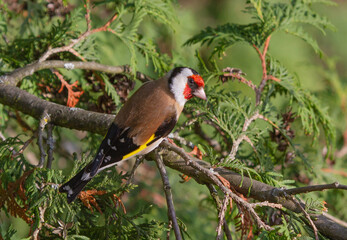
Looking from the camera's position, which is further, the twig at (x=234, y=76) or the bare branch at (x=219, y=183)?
the twig at (x=234, y=76)

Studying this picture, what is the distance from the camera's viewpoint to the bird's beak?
234cm

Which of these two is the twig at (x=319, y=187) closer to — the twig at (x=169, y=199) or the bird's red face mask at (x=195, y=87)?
the twig at (x=169, y=199)

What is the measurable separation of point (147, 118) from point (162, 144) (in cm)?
26

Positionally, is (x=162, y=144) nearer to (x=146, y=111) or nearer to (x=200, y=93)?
(x=146, y=111)

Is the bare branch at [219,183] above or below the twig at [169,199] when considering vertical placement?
above

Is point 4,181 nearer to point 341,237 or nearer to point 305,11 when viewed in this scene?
point 341,237

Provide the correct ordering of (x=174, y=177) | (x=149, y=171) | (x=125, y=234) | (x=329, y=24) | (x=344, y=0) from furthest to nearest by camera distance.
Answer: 1. (x=344, y=0)
2. (x=149, y=171)
3. (x=174, y=177)
4. (x=329, y=24)
5. (x=125, y=234)

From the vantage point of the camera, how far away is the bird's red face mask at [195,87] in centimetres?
238

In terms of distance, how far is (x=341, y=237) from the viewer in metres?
1.56

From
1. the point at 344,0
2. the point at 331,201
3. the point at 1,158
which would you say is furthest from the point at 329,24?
the point at 344,0

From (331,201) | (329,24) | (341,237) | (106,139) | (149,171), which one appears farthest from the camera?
(149,171)

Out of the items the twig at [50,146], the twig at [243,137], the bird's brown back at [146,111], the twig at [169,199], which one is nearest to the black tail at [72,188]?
the twig at [50,146]

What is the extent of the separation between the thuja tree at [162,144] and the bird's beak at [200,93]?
0.04 m

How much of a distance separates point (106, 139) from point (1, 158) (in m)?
0.49
